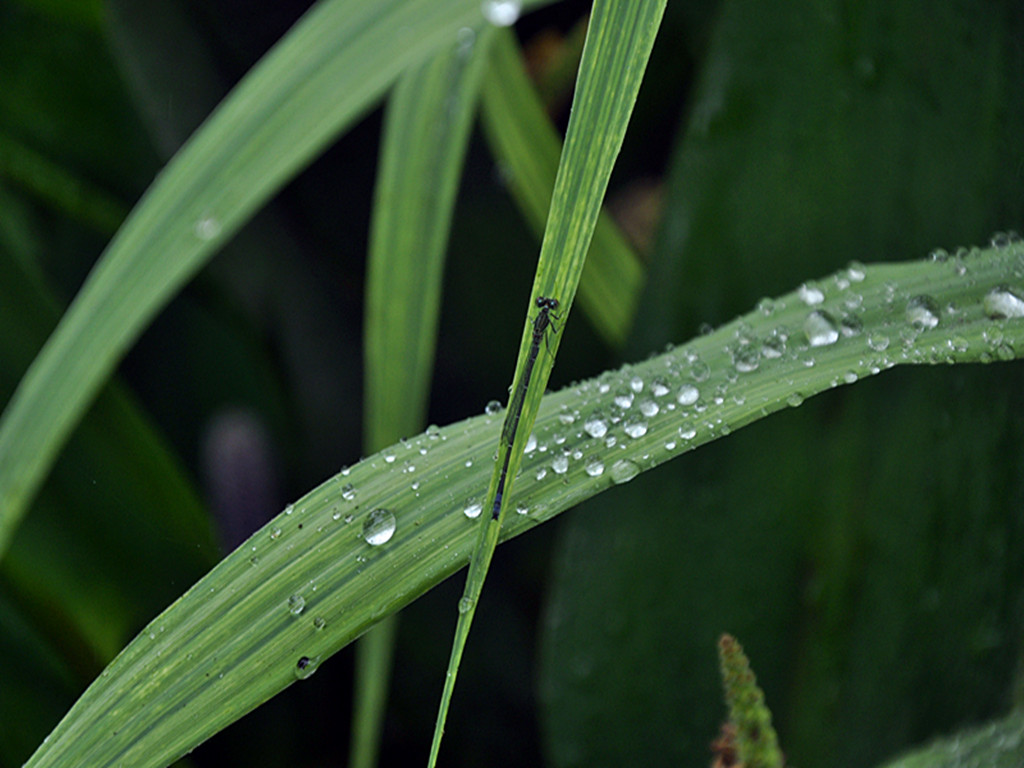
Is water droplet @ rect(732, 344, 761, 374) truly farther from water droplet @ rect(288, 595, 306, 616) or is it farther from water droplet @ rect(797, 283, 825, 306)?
water droplet @ rect(288, 595, 306, 616)

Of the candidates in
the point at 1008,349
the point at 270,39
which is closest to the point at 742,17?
the point at 1008,349

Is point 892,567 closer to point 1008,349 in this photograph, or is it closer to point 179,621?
point 1008,349

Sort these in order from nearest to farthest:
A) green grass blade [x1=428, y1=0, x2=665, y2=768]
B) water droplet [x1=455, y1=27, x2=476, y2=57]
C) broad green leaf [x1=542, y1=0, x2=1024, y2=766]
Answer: green grass blade [x1=428, y1=0, x2=665, y2=768] < broad green leaf [x1=542, y1=0, x2=1024, y2=766] < water droplet [x1=455, y1=27, x2=476, y2=57]

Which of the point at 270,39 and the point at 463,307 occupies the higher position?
the point at 270,39

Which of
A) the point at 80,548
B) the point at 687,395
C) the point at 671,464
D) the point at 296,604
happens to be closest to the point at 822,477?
the point at 671,464

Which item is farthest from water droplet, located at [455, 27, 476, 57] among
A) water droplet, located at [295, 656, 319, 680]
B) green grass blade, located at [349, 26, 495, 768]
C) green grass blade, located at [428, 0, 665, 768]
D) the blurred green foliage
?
water droplet, located at [295, 656, 319, 680]

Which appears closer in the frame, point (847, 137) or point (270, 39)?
point (847, 137)

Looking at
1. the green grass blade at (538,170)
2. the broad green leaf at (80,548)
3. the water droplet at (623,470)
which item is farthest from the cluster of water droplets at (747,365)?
the broad green leaf at (80,548)
